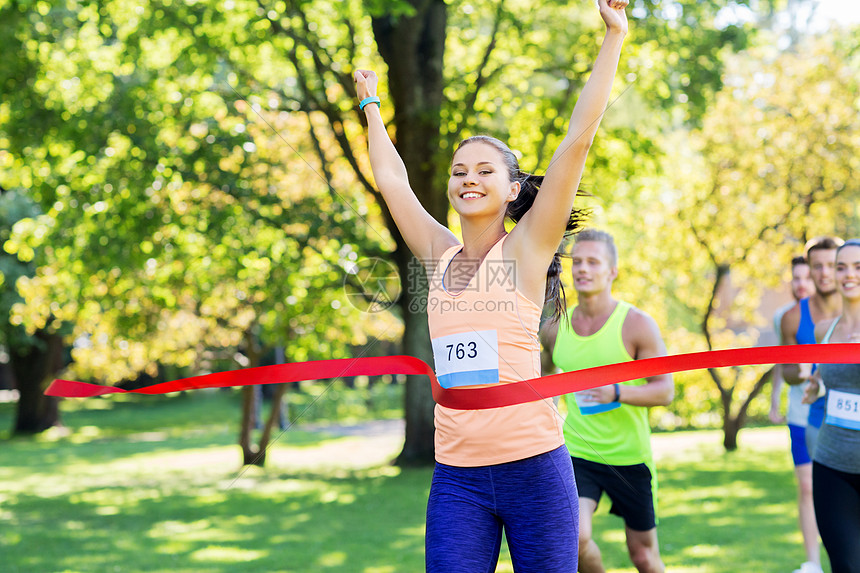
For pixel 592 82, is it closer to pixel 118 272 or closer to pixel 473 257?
pixel 473 257

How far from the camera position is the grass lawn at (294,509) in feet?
20.6

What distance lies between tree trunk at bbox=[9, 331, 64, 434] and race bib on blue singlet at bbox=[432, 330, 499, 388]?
20.8 meters

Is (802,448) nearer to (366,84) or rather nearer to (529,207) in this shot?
(529,207)

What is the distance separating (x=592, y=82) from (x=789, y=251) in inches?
492

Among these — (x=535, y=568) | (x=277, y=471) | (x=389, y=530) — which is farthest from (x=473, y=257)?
(x=277, y=471)

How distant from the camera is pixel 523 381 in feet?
7.54

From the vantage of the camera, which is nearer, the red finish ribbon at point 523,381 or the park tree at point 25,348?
the red finish ribbon at point 523,381

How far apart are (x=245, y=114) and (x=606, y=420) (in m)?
8.38

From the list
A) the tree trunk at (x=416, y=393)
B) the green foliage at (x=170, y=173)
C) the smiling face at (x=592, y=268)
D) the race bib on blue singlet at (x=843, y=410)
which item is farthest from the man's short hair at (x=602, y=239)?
the tree trunk at (x=416, y=393)

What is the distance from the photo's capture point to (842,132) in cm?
1284

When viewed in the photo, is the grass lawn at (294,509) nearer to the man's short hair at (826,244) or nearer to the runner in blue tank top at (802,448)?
the runner in blue tank top at (802,448)

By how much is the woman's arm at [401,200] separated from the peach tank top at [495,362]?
13.5 inches

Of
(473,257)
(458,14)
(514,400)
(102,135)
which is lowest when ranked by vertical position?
(514,400)

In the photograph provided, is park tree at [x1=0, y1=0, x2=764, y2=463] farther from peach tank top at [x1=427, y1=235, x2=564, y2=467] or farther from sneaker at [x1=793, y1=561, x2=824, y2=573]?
peach tank top at [x1=427, y1=235, x2=564, y2=467]
